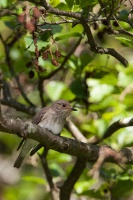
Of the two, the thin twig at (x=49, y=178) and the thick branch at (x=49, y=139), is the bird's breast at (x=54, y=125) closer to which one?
the thin twig at (x=49, y=178)

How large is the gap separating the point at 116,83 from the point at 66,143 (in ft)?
3.75

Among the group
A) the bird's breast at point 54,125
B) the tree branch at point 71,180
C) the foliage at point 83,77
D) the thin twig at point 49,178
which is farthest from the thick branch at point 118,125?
the thin twig at point 49,178

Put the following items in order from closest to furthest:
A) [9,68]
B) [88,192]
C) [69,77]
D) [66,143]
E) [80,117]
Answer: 1. [66,143]
2. [88,192]
3. [9,68]
4. [80,117]
5. [69,77]

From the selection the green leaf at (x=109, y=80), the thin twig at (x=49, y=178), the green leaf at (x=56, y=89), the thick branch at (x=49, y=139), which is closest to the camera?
the thick branch at (x=49, y=139)

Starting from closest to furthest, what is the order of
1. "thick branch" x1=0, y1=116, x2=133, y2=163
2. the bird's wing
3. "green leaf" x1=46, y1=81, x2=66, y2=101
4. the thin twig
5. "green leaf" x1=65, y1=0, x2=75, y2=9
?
"thick branch" x1=0, y1=116, x2=133, y2=163 < "green leaf" x1=65, y1=0, x2=75, y2=9 < the thin twig < the bird's wing < "green leaf" x1=46, y1=81, x2=66, y2=101

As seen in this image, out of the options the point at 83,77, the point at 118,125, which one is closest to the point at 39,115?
the point at 83,77

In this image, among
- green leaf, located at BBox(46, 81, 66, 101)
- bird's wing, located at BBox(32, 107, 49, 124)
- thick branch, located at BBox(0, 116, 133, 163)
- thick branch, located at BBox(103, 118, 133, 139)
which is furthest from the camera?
green leaf, located at BBox(46, 81, 66, 101)

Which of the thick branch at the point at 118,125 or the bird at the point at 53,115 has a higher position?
the thick branch at the point at 118,125

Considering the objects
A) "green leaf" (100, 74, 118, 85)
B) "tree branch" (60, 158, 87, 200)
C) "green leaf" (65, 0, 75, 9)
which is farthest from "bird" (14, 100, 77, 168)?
"green leaf" (65, 0, 75, 9)

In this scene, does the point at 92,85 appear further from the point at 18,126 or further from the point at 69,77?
the point at 69,77

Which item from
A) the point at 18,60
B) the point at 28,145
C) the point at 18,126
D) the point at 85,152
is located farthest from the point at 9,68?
the point at 18,126

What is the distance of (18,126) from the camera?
4078 millimetres

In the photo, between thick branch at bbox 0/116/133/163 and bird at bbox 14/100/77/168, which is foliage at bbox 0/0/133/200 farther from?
thick branch at bbox 0/116/133/163

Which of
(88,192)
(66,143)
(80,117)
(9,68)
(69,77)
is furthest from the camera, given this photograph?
(69,77)
